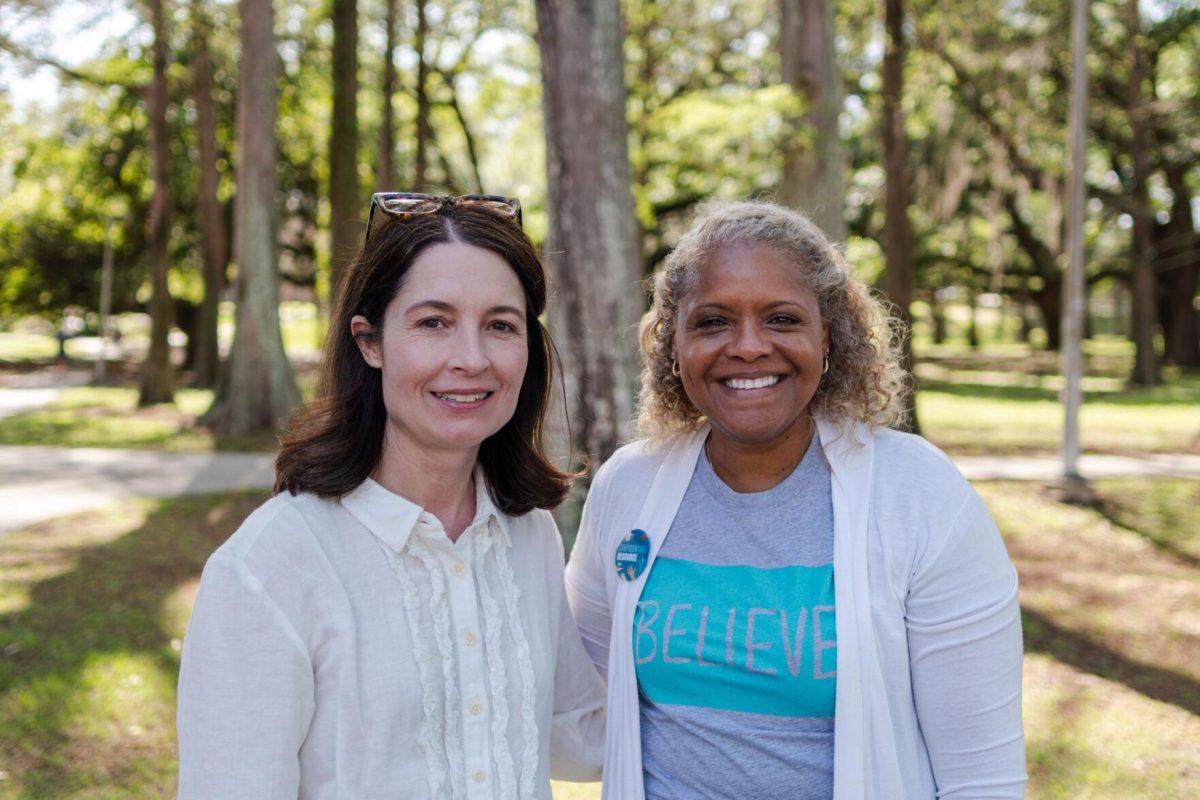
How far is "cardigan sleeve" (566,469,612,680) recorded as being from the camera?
8.41 feet

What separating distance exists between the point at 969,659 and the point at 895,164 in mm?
13448

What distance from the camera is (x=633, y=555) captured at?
7.62 feet

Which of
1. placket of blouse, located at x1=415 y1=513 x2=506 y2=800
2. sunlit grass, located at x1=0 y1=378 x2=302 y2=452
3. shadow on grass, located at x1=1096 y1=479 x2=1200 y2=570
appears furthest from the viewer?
sunlit grass, located at x1=0 y1=378 x2=302 y2=452

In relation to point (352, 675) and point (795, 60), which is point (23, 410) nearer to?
point (795, 60)

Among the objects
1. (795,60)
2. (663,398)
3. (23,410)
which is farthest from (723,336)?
(23,410)

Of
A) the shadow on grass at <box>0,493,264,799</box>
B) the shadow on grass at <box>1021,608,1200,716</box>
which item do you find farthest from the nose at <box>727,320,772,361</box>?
the shadow on grass at <box>1021,608,1200,716</box>

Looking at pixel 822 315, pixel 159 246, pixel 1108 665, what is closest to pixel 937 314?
pixel 159 246

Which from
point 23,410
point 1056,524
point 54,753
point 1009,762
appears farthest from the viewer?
point 23,410

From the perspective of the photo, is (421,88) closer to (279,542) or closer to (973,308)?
(279,542)

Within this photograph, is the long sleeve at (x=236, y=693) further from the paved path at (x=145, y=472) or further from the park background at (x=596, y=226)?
the paved path at (x=145, y=472)

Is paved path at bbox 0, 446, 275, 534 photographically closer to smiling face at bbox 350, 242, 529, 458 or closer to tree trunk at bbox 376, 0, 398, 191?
tree trunk at bbox 376, 0, 398, 191

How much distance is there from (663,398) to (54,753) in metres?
3.69

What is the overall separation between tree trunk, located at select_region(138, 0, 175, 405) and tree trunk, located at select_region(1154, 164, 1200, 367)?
Answer: 24.3 meters

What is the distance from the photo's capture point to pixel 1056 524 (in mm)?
9852
